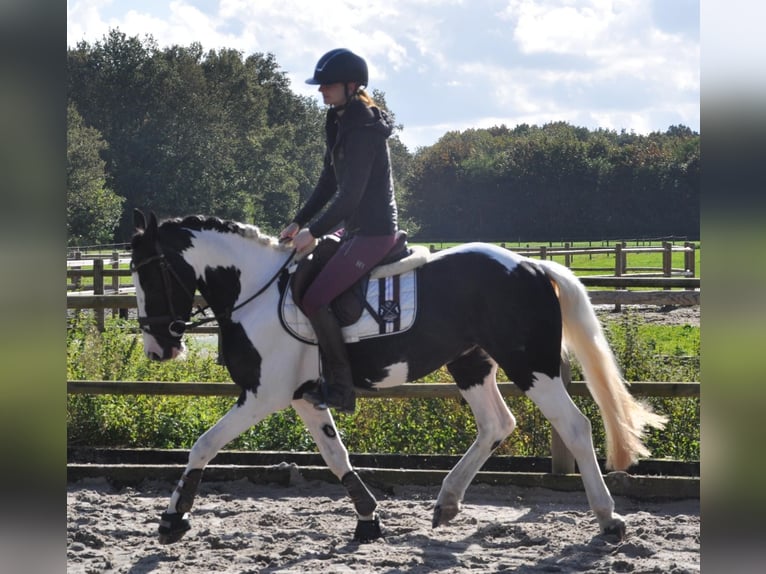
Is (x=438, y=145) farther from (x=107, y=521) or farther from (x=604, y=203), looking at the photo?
(x=107, y=521)

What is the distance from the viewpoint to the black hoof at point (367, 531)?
206 inches

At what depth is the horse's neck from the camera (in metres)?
5.23

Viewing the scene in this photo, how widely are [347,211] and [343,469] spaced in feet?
5.32

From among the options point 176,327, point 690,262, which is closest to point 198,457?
point 176,327

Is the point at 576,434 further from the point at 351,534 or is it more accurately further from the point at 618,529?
the point at 351,534

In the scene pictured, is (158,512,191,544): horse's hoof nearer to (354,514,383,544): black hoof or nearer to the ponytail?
(354,514,383,544): black hoof

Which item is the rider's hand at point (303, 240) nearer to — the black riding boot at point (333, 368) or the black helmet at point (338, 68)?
the black riding boot at point (333, 368)

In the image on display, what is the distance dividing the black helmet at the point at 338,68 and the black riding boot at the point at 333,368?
129 cm

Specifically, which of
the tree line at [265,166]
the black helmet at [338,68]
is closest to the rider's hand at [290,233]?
the black helmet at [338,68]

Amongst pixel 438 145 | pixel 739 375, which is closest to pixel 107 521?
pixel 739 375

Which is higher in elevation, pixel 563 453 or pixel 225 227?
pixel 225 227

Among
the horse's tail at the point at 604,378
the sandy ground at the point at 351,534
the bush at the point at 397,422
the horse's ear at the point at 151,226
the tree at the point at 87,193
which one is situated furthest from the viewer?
the tree at the point at 87,193

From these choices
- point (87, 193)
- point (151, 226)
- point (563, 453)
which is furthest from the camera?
point (87, 193)

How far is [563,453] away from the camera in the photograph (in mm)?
6336
